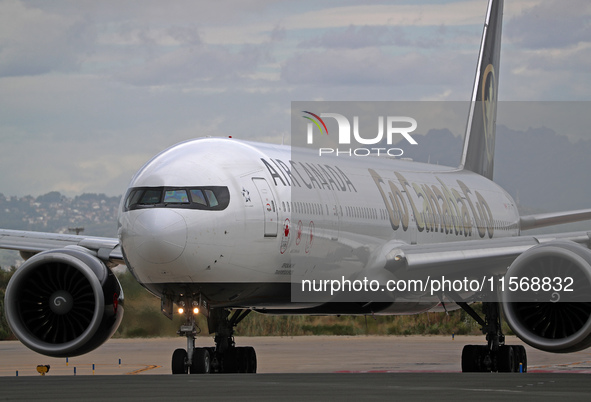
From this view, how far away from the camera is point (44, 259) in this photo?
1950 cm

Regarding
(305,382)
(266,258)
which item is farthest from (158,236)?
(305,382)

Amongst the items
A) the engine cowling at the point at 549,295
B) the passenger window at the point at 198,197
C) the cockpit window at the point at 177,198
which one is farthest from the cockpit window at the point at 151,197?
the engine cowling at the point at 549,295

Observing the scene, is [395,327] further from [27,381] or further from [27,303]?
[27,381]

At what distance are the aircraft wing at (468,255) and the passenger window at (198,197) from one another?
5176mm

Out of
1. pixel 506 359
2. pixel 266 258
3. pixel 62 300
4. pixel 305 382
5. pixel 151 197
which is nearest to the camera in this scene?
pixel 305 382

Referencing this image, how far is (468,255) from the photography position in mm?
20156

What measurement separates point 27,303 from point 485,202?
41.7 ft

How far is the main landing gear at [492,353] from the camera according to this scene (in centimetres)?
2205

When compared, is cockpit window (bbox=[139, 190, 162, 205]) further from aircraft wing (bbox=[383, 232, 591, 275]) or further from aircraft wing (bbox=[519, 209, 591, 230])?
aircraft wing (bbox=[519, 209, 591, 230])

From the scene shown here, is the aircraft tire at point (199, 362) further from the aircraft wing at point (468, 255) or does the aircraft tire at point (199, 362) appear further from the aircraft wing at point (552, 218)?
the aircraft wing at point (552, 218)

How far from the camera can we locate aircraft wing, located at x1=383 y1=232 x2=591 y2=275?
19656 mm

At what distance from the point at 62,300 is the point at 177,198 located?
3.69m

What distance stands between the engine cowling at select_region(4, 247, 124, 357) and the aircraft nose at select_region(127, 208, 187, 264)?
3224 mm

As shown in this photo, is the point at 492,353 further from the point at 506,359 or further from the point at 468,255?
the point at 468,255
